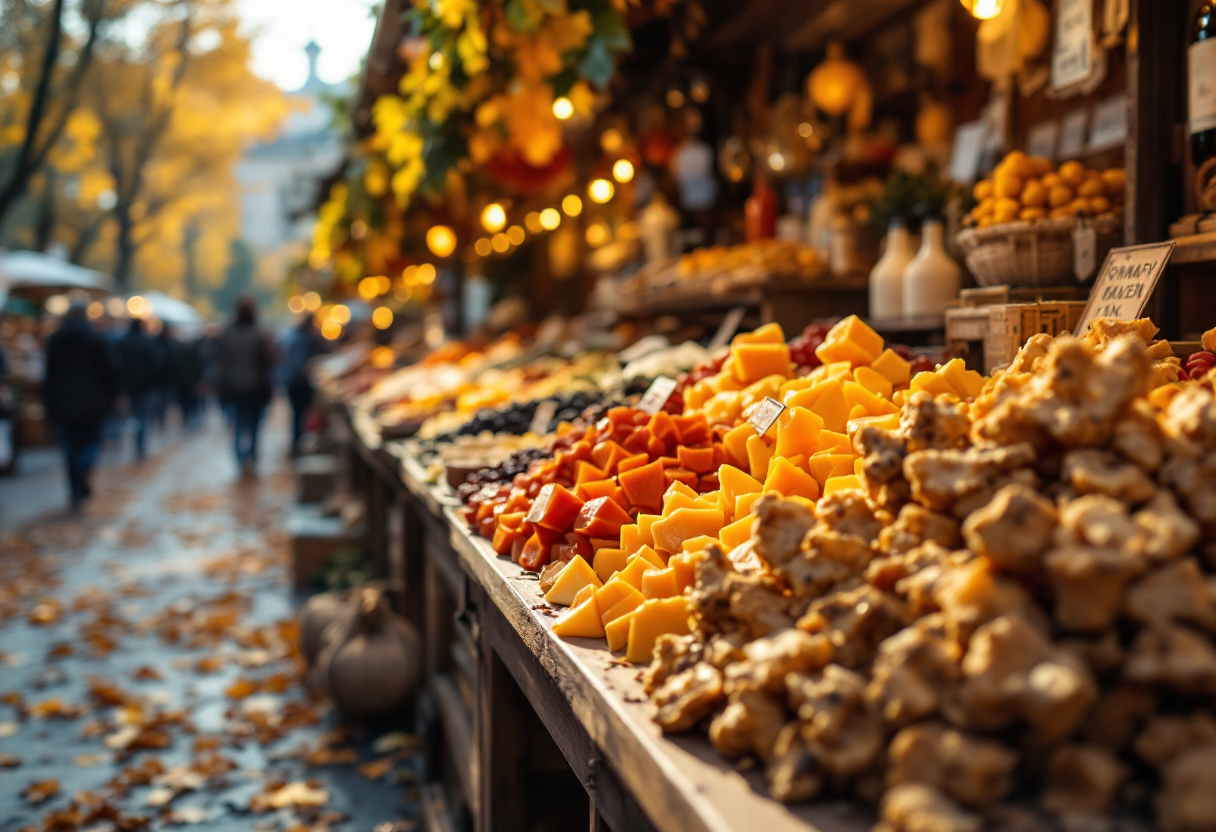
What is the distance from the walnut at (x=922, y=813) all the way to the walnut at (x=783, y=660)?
22cm

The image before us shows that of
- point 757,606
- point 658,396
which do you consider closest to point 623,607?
point 757,606

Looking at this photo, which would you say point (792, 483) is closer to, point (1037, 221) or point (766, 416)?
point (766, 416)

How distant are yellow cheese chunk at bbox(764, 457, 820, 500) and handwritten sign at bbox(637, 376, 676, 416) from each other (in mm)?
1093

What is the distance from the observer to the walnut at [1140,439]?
44.9 inches

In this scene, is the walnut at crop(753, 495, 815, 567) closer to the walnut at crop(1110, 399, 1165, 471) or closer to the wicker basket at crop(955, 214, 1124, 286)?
the walnut at crop(1110, 399, 1165, 471)

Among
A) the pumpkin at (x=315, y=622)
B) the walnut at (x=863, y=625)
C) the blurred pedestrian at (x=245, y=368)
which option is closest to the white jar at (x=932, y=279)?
the walnut at (x=863, y=625)

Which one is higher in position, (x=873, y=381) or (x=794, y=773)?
(x=873, y=381)

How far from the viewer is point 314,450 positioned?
10688 millimetres

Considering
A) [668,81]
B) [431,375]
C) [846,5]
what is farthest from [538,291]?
[846,5]

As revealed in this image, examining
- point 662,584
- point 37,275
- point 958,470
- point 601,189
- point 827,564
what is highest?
point 37,275

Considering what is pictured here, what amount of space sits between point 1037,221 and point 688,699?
184cm

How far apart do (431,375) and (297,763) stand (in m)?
4.12

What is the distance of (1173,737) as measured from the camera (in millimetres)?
938

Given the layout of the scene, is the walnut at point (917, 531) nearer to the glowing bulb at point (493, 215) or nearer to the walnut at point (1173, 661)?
the walnut at point (1173, 661)
